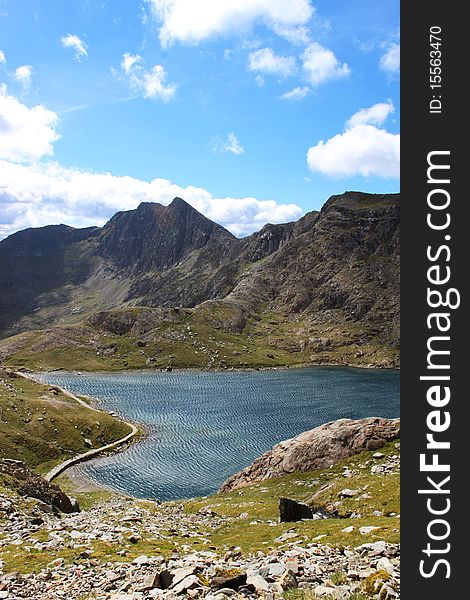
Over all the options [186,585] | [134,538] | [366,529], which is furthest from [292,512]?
[186,585]

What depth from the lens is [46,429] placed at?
9738 centimetres

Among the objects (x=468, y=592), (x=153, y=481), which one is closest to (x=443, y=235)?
(x=468, y=592)

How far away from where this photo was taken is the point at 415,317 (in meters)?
11.5

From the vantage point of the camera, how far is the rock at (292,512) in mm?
36656

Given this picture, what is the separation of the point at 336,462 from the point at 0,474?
123 ft

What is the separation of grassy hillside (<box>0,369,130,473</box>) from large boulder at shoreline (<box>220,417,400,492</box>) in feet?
159

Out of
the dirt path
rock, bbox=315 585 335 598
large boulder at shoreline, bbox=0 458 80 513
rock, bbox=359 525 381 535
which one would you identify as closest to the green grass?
rock, bbox=359 525 381 535

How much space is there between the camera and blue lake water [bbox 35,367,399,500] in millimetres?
82875

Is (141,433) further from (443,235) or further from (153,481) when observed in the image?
(443,235)

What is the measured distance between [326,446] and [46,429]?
228 ft

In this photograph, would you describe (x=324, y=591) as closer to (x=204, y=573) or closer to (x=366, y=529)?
(x=204, y=573)

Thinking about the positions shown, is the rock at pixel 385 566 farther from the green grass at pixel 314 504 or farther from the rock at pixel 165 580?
the rock at pixel 165 580

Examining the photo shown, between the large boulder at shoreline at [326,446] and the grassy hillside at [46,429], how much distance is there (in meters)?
48.6

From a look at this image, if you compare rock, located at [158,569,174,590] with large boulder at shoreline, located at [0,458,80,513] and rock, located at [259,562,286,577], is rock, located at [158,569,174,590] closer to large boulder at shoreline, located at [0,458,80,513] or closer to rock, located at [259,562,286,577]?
rock, located at [259,562,286,577]
